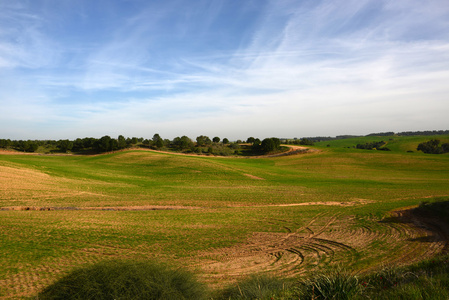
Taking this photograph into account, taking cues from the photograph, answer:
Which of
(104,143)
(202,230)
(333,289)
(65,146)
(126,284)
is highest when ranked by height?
(104,143)

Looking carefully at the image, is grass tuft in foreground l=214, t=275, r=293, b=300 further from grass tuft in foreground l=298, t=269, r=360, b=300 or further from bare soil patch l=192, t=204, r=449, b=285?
bare soil patch l=192, t=204, r=449, b=285

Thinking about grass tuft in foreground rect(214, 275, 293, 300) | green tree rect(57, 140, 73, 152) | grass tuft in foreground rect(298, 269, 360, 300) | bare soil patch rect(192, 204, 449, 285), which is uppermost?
green tree rect(57, 140, 73, 152)

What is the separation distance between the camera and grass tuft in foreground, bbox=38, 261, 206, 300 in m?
5.86

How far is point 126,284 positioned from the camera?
6047 millimetres

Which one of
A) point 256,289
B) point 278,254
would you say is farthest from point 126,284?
point 278,254

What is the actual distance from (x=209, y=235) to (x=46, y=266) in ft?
24.2

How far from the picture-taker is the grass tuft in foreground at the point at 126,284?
19.2ft

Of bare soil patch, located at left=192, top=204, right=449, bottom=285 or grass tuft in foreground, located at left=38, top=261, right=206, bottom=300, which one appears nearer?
grass tuft in foreground, located at left=38, top=261, right=206, bottom=300

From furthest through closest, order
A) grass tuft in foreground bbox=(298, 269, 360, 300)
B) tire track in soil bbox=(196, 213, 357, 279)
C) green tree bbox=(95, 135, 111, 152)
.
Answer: green tree bbox=(95, 135, 111, 152), tire track in soil bbox=(196, 213, 357, 279), grass tuft in foreground bbox=(298, 269, 360, 300)

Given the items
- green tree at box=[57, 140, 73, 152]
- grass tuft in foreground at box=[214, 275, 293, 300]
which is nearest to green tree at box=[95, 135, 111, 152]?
green tree at box=[57, 140, 73, 152]

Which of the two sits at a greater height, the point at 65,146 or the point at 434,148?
the point at 65,146

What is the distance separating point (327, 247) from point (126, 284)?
977 cm

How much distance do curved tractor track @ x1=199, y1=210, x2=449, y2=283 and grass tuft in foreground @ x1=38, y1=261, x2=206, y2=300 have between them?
2.71 meters

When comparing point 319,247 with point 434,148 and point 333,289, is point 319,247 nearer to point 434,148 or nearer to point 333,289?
point 333,289
